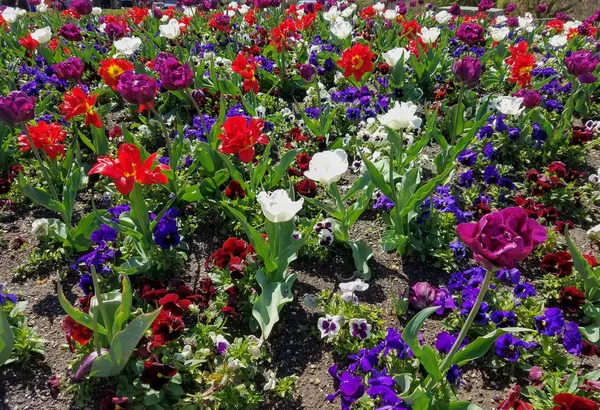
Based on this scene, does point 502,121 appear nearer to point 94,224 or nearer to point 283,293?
point 283,293

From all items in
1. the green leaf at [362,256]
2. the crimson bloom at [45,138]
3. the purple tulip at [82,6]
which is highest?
the purple tulip at [82,6]

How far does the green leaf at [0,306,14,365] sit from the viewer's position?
5.91 feet

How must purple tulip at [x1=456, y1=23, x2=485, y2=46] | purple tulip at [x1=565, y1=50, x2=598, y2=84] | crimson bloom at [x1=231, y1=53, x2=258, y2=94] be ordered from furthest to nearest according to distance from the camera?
1. purple tulip at [x1=456, y1=23, x2=485, y2=46]
2. crimson bloom at [x1=231, y1=53, x2=258, y2=94]
3. purple tulip at [x1=565, y1=50, x2=598, y2=84]

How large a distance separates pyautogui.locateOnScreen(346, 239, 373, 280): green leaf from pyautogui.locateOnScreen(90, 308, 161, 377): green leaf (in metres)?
1.32

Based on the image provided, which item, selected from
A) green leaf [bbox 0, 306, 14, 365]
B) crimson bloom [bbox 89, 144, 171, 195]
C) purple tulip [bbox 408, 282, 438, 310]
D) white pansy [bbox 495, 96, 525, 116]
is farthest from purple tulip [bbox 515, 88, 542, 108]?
green leaf [bbox 0, 306, 14, 365]

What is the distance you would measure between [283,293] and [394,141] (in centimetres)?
120

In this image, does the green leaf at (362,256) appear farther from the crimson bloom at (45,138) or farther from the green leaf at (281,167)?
the crimson bloom at (45,138)

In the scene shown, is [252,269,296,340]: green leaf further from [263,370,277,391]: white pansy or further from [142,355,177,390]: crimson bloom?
[142,355,177,390]: crimson bloom

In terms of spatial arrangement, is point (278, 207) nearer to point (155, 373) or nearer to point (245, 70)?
point (155, 373)

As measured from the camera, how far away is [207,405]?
1.98 metres

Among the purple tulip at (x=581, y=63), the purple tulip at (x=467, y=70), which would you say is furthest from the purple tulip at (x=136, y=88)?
the purple tulip at (x=581, y=63)

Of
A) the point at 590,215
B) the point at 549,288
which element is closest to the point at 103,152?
the point at 549,288

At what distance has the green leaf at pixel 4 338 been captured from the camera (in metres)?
1.80

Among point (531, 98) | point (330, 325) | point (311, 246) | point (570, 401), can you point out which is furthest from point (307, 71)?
point (570, 401)
